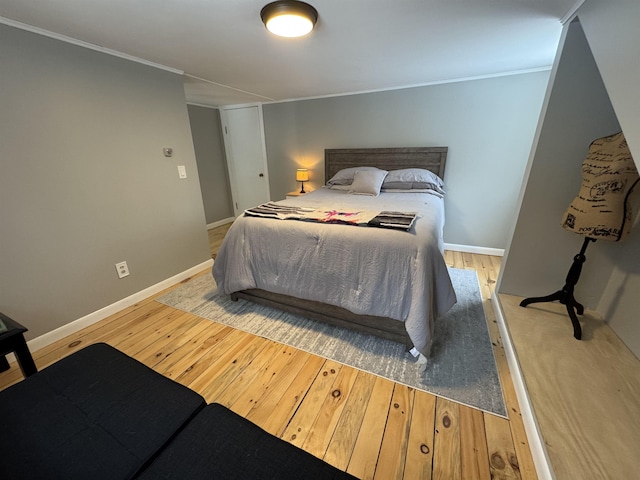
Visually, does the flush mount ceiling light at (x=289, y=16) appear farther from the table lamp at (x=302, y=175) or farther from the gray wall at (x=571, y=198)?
the table lamp at (x=302, y=175)

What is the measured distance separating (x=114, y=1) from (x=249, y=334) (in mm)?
2145

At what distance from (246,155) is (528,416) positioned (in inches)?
187

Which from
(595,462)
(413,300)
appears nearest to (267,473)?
(413,300)

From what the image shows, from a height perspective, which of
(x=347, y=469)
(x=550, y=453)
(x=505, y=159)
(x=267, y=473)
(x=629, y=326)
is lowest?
(x=347, y=469)

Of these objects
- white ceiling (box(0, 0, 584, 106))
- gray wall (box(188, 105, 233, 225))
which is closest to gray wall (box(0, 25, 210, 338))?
white ceiling (box(0, 0, 584, 106))

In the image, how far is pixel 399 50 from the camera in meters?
2.04

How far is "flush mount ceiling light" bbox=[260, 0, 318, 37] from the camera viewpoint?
1.35 meters

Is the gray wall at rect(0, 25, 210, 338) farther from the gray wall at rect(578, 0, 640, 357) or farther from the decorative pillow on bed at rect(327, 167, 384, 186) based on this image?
the gray wall at rect(578, 0, 640, 357)

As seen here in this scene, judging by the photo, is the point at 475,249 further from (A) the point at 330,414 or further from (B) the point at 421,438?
(A) the point at 330,414

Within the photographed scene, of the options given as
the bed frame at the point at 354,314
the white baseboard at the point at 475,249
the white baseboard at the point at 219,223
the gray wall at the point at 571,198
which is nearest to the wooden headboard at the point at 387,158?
the bed frame at the point at 354,314

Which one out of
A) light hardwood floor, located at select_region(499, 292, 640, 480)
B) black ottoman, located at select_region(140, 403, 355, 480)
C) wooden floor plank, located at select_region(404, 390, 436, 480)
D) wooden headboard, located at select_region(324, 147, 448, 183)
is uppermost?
wooden headboard, located at select_region(324, 147, 448, 183)

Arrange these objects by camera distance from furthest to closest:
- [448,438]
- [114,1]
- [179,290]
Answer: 1. [179,290]
2. [114,1]
3. [448,438]

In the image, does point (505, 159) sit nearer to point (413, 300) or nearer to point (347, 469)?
point (413, 300)

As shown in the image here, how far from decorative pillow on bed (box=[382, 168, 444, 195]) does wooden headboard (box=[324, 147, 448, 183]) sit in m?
0.17
